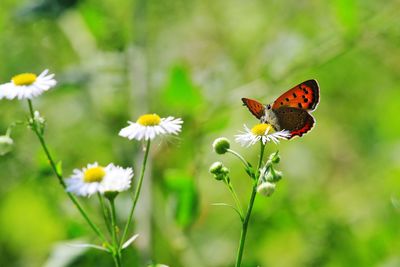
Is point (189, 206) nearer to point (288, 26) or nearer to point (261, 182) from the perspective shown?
point (261, 182)

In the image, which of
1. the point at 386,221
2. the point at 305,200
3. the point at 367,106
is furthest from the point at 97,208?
the point at 367,106

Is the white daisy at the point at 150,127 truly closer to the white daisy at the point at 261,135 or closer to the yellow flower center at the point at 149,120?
the yellow flower center at the point at 149,120

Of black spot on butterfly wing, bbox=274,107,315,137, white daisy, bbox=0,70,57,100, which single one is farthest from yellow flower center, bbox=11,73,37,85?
black spot on butterfly wing, bbox=274,107,315,137

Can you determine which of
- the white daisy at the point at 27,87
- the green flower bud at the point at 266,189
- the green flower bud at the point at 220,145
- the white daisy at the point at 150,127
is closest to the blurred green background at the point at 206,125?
the white daisy at the point at 27,87

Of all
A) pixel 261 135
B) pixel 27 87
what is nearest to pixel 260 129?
pixel 261 135

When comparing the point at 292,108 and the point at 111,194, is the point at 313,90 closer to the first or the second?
the point at 292,108

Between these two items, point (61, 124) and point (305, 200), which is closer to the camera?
point (305, 200)

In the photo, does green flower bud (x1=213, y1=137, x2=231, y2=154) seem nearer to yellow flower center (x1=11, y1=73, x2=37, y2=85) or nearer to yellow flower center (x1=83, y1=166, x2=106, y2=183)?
yellow flower center (x1=83, y1=166, x2=106, y2=183)
